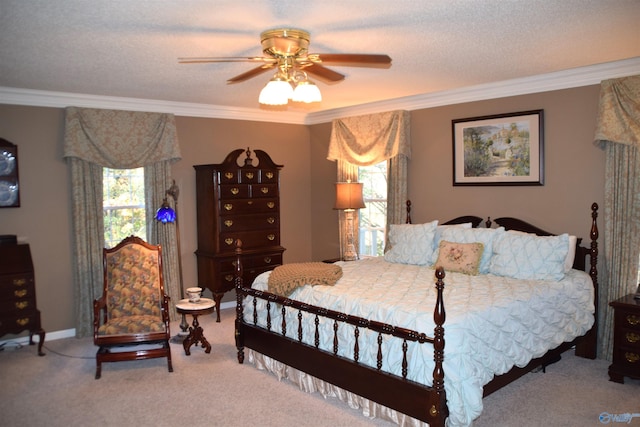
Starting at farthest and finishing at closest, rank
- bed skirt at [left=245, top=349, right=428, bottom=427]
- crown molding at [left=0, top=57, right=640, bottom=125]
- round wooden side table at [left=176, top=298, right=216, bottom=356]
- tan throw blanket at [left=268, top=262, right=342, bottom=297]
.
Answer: round wooden side table at [left=176, top=298, right=216, bottom=356] → crown molding at [left=0, top=57, right=640, bottom=125] → tan throw blanket at [left=268, top=262, right=342, bottom=297] → bed skirt at [left=245, top=349, right=428, bottom=427]

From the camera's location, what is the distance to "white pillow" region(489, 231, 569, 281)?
4.14 meters

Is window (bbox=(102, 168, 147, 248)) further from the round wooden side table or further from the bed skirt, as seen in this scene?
the bed skirt

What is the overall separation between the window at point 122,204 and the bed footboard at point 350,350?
1997 millimetres

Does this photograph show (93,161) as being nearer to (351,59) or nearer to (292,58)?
(292,58)

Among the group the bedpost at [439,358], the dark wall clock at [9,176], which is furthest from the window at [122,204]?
the bedpost at [439,358]

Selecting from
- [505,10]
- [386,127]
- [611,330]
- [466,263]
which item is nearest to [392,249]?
[466,263]

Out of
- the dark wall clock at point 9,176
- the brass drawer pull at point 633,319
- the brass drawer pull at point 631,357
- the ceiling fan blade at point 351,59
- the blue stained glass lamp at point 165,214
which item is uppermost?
the ceiling fan blade at point 351,59

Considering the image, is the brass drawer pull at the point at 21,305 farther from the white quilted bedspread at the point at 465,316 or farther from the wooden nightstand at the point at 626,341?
the wooden nightstand at the point at 626,341

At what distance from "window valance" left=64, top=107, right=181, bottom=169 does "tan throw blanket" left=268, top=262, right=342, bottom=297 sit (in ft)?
7.47

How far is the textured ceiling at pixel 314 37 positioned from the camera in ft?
8.95

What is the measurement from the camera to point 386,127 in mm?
5941

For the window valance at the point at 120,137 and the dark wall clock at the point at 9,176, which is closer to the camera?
the dark wall clock at the point at 9,176

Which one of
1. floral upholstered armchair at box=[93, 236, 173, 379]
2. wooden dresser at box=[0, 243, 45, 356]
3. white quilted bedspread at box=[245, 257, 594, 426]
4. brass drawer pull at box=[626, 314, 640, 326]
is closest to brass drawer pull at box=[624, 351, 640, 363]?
brass drawer pull at box=[626, 314, 640, 326]

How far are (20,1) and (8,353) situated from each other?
3.55m
